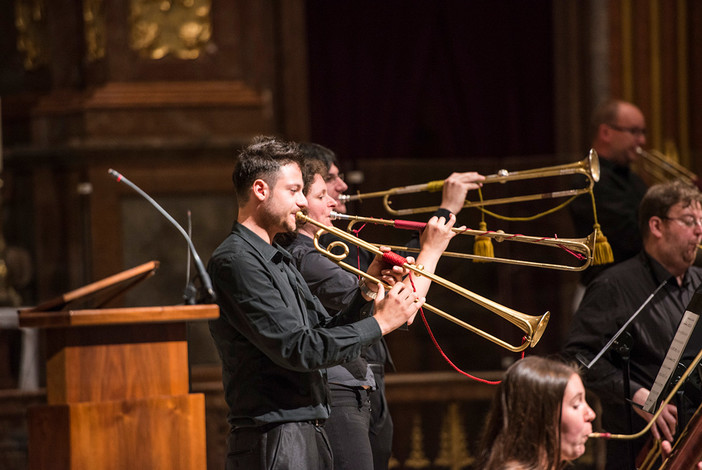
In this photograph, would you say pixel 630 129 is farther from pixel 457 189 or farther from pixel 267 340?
pixel 267 340

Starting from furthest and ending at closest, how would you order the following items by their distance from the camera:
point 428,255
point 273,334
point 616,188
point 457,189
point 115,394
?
point 616,188, point 457,189, point 428,255, point 115,394, point 273,334

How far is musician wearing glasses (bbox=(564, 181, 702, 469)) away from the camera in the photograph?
3441 millimetres

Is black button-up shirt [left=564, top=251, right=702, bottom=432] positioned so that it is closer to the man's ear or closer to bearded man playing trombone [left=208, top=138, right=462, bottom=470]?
bearded man playing trombone [left=208, top=138, right=462, bottom=470]

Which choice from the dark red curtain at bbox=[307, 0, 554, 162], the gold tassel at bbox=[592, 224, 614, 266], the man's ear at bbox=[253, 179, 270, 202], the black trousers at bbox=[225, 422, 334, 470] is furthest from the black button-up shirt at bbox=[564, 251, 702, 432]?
the dark red curtain at bbox=[307, 0, 554, 162]

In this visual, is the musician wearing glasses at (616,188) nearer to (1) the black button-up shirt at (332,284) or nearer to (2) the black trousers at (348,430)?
(1) the black button-up shirt at (332,284)

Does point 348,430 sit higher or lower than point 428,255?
lower

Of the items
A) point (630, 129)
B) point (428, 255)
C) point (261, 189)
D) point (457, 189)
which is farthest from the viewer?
point (630, 129)

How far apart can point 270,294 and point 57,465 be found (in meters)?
0.69

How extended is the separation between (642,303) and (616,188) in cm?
95

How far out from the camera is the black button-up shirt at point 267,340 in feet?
8.12

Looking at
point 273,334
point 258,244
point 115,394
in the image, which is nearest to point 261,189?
point 258,244

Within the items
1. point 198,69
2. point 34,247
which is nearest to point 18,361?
point 34,247

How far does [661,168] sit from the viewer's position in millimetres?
5180

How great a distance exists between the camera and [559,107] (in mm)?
6375
